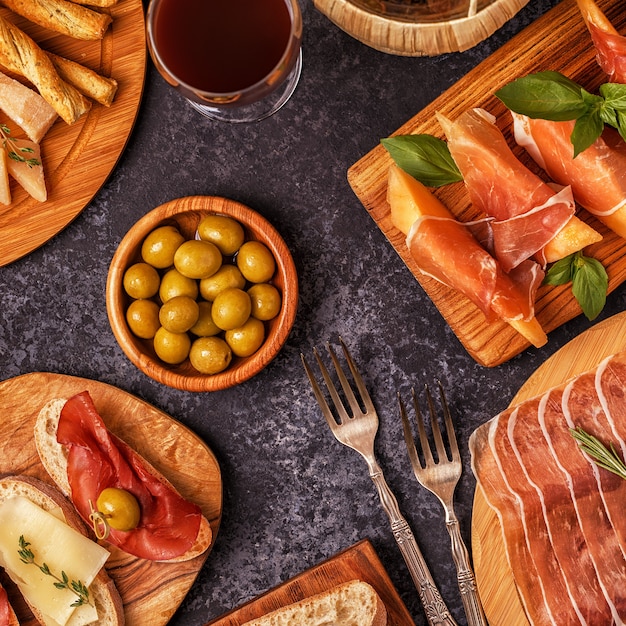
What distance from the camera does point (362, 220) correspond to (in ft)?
6.18

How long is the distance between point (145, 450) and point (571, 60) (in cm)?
134

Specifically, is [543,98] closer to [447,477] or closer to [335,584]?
[447,477]

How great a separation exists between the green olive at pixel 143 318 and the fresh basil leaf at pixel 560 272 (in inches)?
34.8

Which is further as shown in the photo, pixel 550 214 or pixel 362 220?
pixel 362 220

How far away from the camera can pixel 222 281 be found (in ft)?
5.84

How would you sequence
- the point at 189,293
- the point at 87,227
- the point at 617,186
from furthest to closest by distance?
the point at 87,227 → the point at 189,293 → the point at 617,186

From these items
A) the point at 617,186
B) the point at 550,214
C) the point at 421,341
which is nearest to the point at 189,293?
the point at 421,341

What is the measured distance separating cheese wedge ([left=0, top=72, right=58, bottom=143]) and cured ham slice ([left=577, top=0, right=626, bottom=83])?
120 cm

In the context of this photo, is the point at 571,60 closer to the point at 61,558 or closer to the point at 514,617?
the point at 514,617

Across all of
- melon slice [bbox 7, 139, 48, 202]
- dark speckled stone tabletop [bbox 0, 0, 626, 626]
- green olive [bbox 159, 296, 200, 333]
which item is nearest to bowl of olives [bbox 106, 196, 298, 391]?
green olive [bbox 159, 296, 200, 333]

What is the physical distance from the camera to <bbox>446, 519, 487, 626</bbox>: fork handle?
71.6 inches


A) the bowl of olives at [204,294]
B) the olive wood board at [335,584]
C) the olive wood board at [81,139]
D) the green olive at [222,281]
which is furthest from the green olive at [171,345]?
the olive wood board at [335,584]

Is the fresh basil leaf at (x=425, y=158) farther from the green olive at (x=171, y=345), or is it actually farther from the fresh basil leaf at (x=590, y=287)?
the green olive at (x=171, y=345)

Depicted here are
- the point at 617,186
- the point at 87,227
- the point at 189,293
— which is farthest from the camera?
the point at 87,227
